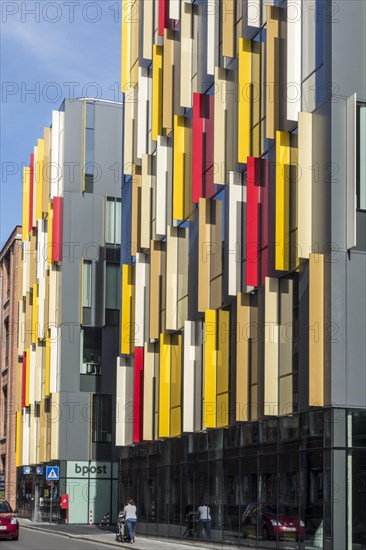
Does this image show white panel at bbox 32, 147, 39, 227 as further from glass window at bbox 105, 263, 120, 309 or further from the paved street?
the paved street

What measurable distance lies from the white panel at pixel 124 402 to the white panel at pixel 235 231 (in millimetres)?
13789

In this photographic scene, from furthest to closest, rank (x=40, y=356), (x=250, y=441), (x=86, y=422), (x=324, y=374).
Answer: (x=40, y=356), (x=86, y=422), (x=250, y=441), (x=324, y=374)

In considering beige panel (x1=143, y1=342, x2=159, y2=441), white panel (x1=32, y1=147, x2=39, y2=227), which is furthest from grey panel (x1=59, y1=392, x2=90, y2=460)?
beige panel (x1=143, y1=342, x2=159, y2=441)

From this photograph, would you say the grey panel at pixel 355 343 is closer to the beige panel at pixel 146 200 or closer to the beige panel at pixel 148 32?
the beige panel at pixel 146 200

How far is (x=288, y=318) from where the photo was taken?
3130 centimetres

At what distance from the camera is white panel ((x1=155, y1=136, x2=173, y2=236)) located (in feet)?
142

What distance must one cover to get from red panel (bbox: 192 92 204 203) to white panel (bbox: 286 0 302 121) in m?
7.66

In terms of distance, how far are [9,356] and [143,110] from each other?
134 ft

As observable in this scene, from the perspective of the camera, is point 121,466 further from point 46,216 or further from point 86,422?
point 46,216

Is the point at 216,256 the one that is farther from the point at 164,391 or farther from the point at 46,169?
the point at 46,169

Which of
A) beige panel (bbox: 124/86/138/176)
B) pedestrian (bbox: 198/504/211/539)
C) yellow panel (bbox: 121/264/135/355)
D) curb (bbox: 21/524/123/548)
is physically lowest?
curb (bbox: 21/524/123/548)

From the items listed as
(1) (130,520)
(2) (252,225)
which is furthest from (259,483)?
(1) (130,520)

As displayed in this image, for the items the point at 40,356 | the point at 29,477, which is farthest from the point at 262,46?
the point at 29,477

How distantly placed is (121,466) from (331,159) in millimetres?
24772
